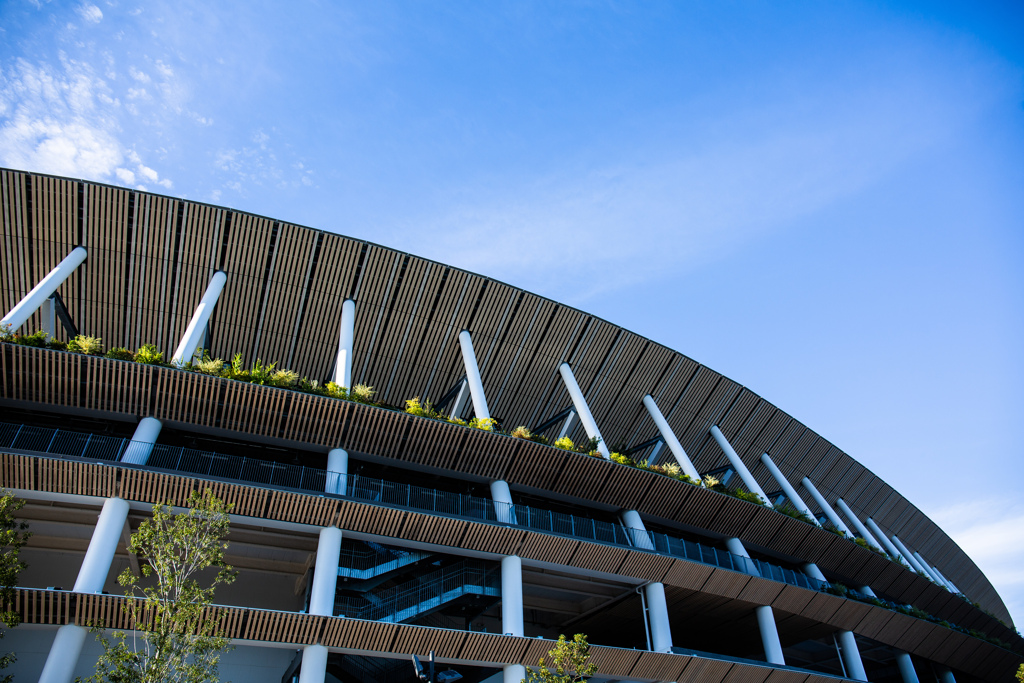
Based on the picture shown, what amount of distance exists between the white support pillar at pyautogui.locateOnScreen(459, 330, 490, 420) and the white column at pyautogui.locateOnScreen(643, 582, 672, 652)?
8.66m

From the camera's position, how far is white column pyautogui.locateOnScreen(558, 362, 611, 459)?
26084mm

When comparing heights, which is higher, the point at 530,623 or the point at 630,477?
the point at 630,477

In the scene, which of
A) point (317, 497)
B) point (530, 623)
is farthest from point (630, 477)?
point (317, 497)

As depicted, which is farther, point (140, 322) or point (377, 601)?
point (140, 322)

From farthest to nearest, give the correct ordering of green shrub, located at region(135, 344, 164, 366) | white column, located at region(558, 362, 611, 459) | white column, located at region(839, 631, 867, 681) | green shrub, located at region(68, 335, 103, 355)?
white column, located at region(558, 362, 611, 459), white column, located at region(839, 631, 867, 681), green shrub, located at region(135, 344, 164, 366), green shrub, located at region(68, 335, 103, 355)

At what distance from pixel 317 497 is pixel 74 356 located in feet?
26.5

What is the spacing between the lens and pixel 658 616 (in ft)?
72.2

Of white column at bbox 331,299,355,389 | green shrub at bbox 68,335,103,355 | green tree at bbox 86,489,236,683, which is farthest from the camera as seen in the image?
white column at bbox 331,299,355,389

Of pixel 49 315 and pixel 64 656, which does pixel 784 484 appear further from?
pixel 49 315

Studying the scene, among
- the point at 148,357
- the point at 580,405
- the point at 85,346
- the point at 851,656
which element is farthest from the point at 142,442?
the point at 851,656

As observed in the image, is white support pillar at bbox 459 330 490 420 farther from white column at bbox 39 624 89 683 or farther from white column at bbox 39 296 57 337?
white column at bbox 39 296 57 337

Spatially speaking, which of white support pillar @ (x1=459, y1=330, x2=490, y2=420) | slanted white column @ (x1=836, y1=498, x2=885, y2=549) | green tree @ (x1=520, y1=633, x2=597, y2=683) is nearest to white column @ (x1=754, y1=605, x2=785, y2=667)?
green tree @ (x1=520, y1=633, x2=597, y2=683)

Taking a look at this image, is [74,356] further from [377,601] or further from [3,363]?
[377,601]

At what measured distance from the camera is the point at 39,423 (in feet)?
63.8
